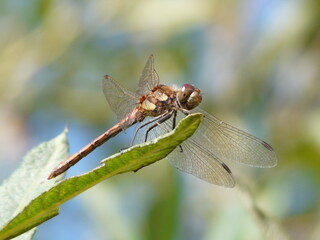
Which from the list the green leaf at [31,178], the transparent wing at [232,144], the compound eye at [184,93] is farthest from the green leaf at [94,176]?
the compound eye at [184,93]

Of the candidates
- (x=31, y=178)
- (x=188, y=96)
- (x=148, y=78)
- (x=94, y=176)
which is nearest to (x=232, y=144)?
(x=188, y=96)

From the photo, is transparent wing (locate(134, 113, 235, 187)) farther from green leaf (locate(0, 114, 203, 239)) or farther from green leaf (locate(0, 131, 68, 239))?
green leaf (locate(0, 114, 203, 239))

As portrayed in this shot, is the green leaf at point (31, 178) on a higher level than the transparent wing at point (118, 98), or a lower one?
lower

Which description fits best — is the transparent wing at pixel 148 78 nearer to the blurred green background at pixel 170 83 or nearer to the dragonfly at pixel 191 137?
the dragonfly at pixel 191 137

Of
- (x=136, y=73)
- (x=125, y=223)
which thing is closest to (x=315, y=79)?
(x=136, y=73)

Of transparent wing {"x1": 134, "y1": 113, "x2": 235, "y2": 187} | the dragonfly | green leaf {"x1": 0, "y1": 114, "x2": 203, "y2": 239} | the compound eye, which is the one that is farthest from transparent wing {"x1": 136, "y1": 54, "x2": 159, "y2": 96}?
green leaf {"x1": 0, "y1": 114, "x2": 203, "y2": 239}

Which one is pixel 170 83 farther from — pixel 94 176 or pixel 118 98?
pixel 94 176

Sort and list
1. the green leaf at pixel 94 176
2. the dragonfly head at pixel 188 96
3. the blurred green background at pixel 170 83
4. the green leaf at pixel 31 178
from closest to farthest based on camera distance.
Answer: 1. the green leaf at pixel 94 176
2. the green leaf at pixel 31 178
3. the dragonfly head at pixel 188 96
4. the blurred green background at pixel 170 83
